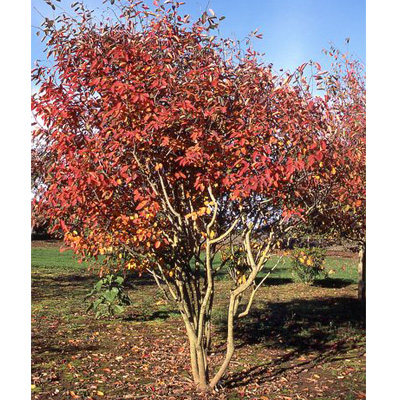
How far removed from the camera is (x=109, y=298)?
6.68m

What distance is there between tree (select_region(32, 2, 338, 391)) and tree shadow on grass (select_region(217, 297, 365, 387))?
1.59 meters

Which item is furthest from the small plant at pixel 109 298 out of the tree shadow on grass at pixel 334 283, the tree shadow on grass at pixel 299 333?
the tree shadow on grass at pixel 334 283

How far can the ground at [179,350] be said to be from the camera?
4.11 metres

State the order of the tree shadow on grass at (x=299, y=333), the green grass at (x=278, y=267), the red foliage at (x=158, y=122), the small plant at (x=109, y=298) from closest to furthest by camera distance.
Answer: the red foliage at (x=158, y=122)
the tree shadow on grass at (x=299, y=333)
the small plant at (x=109, y=298)
the green grass at (x=278, y=267)

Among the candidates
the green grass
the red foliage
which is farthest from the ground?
the green grass

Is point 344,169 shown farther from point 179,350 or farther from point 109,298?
point 109,298

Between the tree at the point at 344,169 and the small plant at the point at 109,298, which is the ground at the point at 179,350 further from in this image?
the tree at the point at 344,169

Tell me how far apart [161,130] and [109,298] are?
4023 mm

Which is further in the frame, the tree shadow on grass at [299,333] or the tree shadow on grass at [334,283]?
the tree shadow on grass at [334,283]

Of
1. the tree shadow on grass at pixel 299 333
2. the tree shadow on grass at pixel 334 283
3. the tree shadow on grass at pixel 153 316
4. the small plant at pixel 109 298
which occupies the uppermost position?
the small plant at pixel 109 298

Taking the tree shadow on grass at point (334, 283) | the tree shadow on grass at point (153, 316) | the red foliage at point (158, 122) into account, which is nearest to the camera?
the red foliage at point (158, 122)

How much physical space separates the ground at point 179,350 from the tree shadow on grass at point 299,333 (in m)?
0.01
